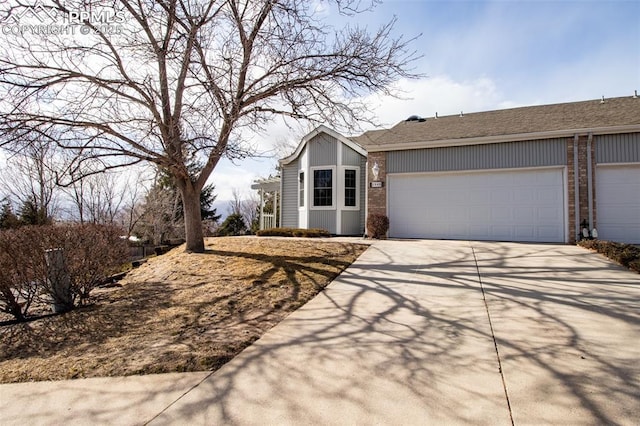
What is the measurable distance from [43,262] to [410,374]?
18.1 feet

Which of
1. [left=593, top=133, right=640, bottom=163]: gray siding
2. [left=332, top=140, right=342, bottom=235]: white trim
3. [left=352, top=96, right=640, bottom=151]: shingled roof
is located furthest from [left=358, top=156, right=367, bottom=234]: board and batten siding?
[left=593, top=133, right=640, bottom=163]: gray siding

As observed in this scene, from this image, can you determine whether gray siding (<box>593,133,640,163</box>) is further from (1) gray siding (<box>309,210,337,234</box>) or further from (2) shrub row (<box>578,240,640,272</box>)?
(1) gray siding (<box>309,210,337,234</box>)

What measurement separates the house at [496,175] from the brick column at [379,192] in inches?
1.4

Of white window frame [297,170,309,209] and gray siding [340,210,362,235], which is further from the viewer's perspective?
white window frame [297,170,309,209]

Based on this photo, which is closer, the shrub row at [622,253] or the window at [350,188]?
the shrub row at [622,253]

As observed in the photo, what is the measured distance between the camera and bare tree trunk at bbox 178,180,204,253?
9.00 meters

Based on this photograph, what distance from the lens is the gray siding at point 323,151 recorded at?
1400cm

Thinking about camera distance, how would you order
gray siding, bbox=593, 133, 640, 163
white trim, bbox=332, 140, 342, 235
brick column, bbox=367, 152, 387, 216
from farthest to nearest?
white trim, bbox=332, 140, 342, 235
brick column, bbox=367, 152, 387, 216
gray siding, bbox=593, 133, 640, 163

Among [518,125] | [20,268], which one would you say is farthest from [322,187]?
[20,268]

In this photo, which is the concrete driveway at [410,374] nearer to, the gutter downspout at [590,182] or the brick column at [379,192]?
the gutter downspout at [590,182]

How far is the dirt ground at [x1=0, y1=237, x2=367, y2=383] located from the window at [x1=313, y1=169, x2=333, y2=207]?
5.72 m

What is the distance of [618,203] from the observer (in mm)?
10320

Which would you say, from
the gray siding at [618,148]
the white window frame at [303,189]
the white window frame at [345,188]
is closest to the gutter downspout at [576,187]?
the gray siding at [618,148]

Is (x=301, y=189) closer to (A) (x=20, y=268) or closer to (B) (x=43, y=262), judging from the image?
(B) (x=43, y=262)
